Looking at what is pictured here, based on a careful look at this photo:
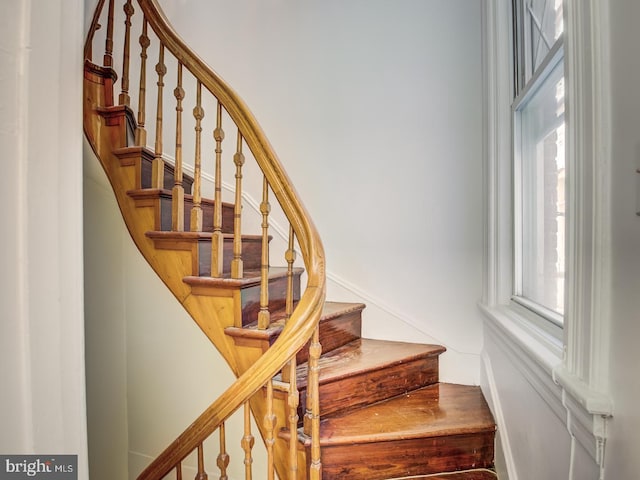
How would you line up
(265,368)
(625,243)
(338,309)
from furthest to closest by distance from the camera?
(338,309), (265,368), (625,243)

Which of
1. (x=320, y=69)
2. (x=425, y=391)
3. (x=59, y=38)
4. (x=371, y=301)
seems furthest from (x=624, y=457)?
(x=320, y=69)

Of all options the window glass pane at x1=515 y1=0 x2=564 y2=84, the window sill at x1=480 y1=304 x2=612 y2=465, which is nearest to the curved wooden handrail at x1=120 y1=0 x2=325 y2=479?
the window sill at x1=480 y1=304 x2=612 y2=465

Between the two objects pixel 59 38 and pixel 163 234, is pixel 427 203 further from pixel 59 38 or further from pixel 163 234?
pixel 59 38

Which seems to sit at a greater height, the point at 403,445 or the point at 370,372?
the point at 370,372

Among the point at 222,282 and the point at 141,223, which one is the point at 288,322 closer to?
the point at 222,282

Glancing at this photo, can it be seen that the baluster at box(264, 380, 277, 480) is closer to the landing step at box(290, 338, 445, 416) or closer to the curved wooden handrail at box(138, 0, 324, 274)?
the landing step at box(290, 338, 445, 416)

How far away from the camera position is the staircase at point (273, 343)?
4.43 ft

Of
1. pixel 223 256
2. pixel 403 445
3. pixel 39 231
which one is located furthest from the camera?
pixel 223 256

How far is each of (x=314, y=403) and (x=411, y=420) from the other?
0.51 meters

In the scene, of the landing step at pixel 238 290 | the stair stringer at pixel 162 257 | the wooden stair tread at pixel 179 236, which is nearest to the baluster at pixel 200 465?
the stair stringer at pixel 162 257

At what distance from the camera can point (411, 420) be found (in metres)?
1.59

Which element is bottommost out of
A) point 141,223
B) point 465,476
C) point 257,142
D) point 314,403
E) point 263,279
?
point 465,476

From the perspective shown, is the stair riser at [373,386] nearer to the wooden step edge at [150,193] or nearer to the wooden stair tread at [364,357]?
the wooden stair tread at [364,357]

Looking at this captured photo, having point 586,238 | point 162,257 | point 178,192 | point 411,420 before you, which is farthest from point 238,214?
point 586,238
